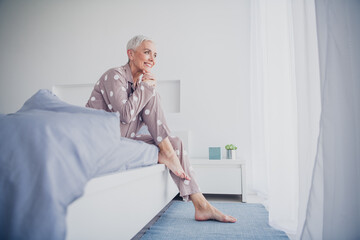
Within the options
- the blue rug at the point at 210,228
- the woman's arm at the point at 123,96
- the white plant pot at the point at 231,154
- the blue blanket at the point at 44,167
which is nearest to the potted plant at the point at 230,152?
the white plant pot at the point at 231,154

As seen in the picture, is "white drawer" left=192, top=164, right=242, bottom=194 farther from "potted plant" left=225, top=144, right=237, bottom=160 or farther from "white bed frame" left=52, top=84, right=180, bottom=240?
"white bed frame" left=52, top=84, right=180, bottom=240

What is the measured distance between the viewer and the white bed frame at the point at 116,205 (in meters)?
0.66

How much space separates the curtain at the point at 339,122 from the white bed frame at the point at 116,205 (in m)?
0.66

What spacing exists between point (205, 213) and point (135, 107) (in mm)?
759

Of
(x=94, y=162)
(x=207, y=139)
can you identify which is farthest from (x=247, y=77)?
(x=94, y=162)

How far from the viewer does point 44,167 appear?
1.91 ft

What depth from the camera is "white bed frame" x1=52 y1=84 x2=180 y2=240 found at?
0.66m

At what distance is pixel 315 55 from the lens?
89 cm

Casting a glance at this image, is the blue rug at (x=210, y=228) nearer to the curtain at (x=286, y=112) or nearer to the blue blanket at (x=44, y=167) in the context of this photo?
the curtain at (x=286, y=112)

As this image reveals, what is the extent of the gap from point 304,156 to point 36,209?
88 centimetres

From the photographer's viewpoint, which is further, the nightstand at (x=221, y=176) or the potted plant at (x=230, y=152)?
the potted plant at (x=230, y=152)

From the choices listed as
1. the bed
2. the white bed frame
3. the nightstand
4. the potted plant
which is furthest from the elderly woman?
the potted plant

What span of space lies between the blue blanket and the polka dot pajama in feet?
1.97

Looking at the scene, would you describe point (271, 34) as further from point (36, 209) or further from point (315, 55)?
point (36, 209)
